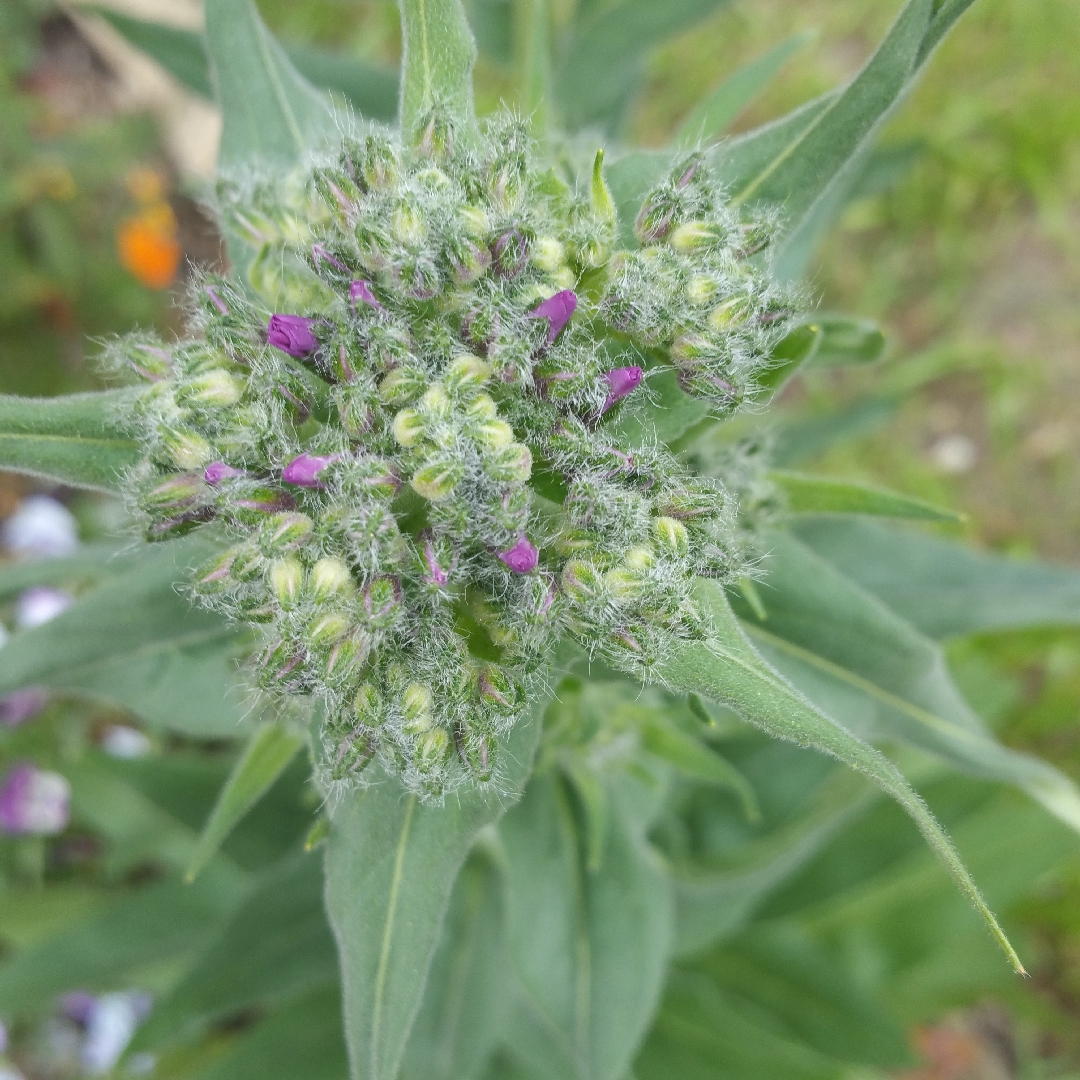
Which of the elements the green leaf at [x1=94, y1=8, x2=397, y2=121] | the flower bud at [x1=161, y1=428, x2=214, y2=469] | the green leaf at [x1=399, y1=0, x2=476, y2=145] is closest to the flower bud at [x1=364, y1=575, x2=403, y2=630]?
the flower bud at [x1=161, y1=428, x2=214, y2=469]

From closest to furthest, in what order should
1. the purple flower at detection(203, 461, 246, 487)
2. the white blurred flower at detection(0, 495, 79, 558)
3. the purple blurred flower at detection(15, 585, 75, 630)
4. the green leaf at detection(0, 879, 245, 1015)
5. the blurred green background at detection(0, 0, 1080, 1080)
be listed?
the purple flower at detection(203, 461, 246, 487)
the green leaf at detection(0, 879, 245, 1015)
the purple blurred flower at detection(15, 585, 75, 630)
the white blurred flower at detection(0, 495, 79, 558)
the blurred green background at detection(0, 0, 1080, 1080)

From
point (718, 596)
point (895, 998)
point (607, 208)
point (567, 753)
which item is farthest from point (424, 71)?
point (895, 998)

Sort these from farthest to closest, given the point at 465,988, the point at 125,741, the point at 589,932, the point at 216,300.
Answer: the point at 125,741 → the point at 465,988 → the point at 589,932 → the point at 216,300

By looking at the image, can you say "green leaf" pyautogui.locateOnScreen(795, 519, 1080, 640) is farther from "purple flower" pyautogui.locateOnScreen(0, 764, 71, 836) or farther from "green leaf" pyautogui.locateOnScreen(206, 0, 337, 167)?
"purple flower" pyautogui.locateOnScreen(0, 764, 71, 836)

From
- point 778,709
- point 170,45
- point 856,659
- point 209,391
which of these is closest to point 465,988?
point 856,659

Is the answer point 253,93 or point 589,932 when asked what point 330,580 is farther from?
point 589,932
